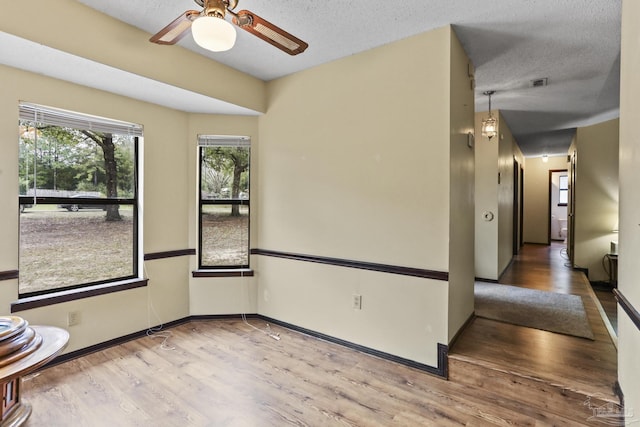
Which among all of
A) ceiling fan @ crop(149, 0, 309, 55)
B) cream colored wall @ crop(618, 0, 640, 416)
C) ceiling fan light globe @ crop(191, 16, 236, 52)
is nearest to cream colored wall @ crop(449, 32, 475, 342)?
cream colored wall @ crop(618, 0, 640, 416)

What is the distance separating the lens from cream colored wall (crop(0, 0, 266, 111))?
6.53ft

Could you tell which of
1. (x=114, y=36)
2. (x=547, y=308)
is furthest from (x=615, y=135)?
(x=114, y=36)

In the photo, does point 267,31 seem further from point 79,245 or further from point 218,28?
point 79,245

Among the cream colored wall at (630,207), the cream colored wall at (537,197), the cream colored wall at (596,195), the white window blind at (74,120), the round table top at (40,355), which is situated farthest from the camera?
the cream colored wall at (537,197)

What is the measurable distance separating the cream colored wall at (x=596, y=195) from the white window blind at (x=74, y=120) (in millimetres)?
6719

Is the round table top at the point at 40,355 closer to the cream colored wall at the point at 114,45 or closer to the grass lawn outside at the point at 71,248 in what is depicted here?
the grass lawn outside at the point at 71,248

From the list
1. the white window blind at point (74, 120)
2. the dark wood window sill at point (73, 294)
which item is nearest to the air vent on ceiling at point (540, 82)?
the white window blind at point (74, 120)

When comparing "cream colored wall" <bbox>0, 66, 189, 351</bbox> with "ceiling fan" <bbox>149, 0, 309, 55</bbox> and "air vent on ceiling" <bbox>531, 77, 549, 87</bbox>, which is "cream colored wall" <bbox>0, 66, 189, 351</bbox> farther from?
"air vent on ceiling" <bbox>531, 77, 549, 87</bbox>

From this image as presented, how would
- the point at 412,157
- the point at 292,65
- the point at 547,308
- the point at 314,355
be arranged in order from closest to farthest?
the point at 412,157, the point at 314,355, the point at 292,65, the point at 547,308

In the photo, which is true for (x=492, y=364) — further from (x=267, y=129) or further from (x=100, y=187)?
(x=100, y=187)

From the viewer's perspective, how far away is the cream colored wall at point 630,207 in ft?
5.32

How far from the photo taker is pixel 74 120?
2.73m

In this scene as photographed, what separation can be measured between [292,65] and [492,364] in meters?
3.07

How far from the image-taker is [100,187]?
299 centimetres
